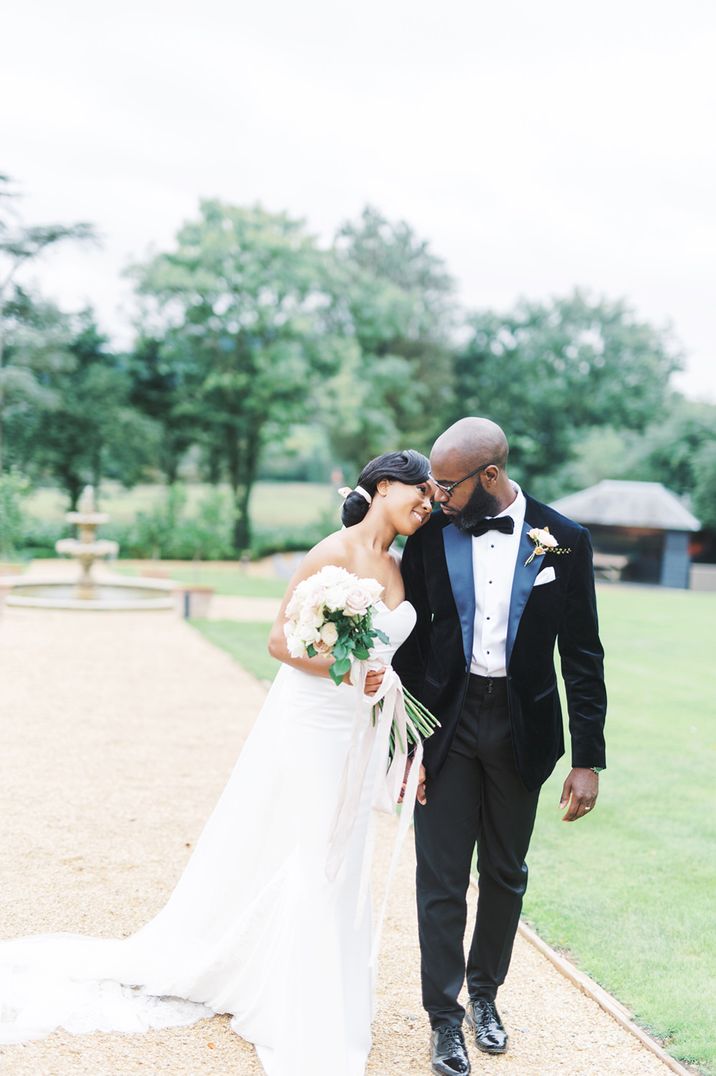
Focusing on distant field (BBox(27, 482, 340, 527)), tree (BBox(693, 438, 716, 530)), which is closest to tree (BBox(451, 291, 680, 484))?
distant field (BBox(27, 482, 340, 527))

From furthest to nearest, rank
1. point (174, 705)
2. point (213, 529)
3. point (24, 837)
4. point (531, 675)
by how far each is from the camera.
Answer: point (213, 529), point (174, 705), point (24, 837), point (531, 675)

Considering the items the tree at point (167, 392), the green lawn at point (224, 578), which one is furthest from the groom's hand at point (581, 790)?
the tree at point (167, 392)

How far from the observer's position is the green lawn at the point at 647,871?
4.41 meters

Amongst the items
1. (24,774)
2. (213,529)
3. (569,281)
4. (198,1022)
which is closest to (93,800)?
(24,774)

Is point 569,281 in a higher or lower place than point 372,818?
higher

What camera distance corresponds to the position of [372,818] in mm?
3801

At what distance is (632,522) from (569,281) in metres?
25.6

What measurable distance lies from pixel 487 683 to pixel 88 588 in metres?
18.7

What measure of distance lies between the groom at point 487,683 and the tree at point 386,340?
39.9m

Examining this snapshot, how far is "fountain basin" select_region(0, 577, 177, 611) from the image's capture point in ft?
63.4

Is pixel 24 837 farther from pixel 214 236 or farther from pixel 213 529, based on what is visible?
pixel 214 236

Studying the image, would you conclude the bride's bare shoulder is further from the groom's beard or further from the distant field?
the distant field

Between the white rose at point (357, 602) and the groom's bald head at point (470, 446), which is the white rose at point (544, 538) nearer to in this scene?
the groom's bald head at point (470, 446)

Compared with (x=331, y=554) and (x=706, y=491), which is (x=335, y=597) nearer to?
(x=331, y=554)
